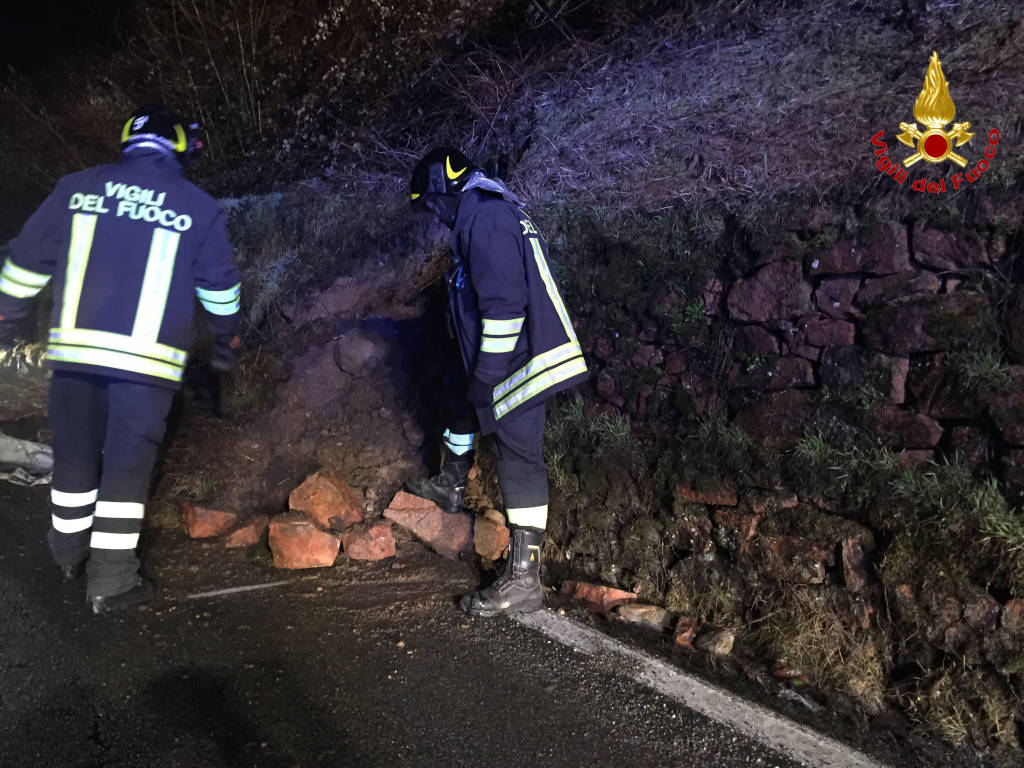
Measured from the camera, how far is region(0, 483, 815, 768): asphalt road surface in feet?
7.60

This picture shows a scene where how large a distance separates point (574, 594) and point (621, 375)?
127 centimetres

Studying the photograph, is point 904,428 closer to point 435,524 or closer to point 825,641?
point 825,641

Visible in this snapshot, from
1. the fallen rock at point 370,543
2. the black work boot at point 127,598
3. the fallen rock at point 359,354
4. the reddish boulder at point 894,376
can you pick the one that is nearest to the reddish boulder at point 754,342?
the reddish boulder at point 894,376

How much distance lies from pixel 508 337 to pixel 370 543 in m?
1.46

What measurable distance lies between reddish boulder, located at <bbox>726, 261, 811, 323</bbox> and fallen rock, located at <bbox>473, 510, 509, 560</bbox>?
1.75 metres

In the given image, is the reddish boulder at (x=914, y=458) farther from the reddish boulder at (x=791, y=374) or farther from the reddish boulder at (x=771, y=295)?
the reddish boulder at (x=771, y=295)

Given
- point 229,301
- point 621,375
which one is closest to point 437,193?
point 229,301

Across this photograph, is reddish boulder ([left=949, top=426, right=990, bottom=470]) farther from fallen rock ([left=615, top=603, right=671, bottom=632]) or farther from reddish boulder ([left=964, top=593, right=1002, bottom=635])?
fallen rock ([left=615, top=603, right=671, bottom=632])

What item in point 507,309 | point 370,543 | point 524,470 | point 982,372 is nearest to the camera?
point 982,372

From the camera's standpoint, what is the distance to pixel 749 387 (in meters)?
3.66

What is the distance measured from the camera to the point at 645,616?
11.4 ft

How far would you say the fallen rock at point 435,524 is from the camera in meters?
3.99

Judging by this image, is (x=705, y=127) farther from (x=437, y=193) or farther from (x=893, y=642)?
(x=893, y=642)

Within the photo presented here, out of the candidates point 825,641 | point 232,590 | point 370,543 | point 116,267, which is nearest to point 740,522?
point 825,641
